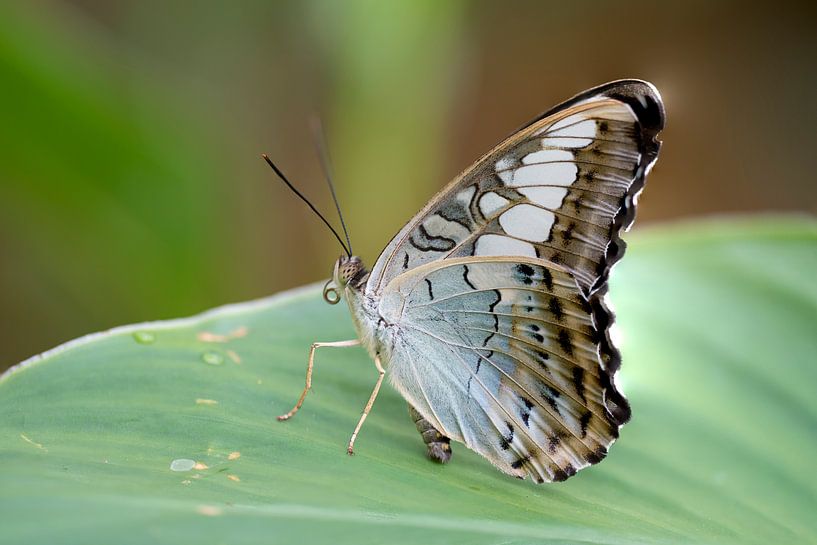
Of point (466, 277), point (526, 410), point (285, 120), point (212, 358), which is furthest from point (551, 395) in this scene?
point (285, 120)

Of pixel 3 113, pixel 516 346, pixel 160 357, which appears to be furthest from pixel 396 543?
pixel 3 113

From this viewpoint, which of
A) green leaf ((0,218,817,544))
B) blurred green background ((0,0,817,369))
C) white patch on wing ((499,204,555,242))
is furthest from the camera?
blurred green background ((0,0,817,369))

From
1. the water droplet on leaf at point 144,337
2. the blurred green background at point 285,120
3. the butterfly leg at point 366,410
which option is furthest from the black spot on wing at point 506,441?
the blurred green background at point 285,120

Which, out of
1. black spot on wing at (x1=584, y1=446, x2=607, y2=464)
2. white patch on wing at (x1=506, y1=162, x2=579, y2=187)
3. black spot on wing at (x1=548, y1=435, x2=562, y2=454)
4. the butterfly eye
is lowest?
black spot on wing at (x1=584, y1=446, x2=607, y2=464)

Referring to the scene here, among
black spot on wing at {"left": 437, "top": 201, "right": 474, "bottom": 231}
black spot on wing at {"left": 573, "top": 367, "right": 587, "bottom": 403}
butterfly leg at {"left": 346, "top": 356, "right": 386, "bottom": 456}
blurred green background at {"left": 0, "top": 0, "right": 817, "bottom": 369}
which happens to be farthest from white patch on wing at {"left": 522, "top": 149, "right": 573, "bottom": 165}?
blurred green background at {"left": 0, "top": 0, "right": 817, "bottom": 369}

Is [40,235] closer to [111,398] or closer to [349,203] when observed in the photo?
[349,203]

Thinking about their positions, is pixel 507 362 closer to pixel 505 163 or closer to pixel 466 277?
pixel 466 277

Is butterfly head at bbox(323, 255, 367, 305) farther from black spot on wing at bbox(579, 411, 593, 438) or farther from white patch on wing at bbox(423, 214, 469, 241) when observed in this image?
black spot on wing at bbox(579, 411, 593, 438)
